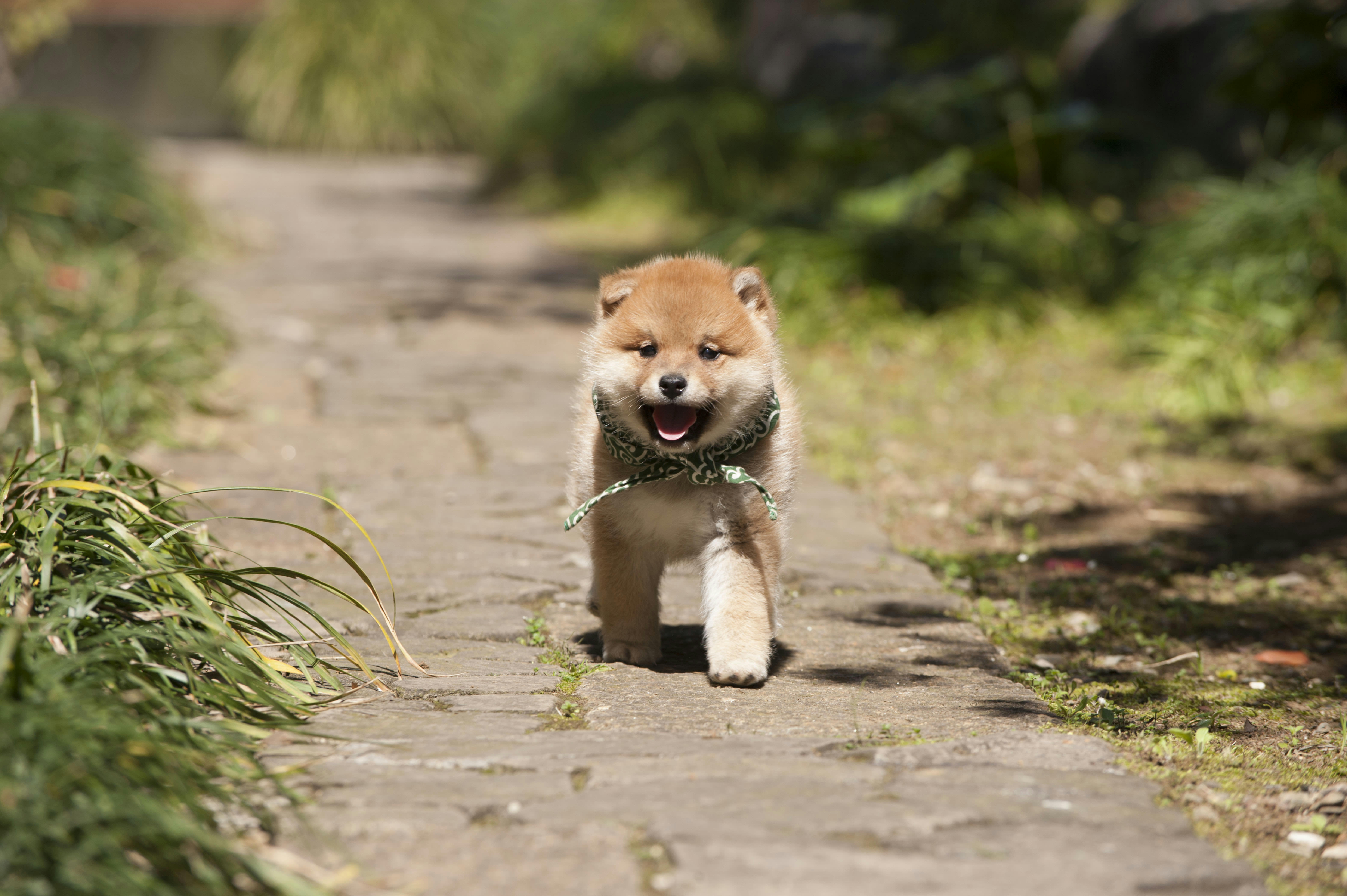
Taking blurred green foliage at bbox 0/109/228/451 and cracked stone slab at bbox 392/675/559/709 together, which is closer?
cracked stone slab at bbox 392/675/559/709

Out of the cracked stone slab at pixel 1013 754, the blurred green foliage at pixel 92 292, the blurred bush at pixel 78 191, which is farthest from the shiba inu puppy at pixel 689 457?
the blurred bush at pixel 78 191

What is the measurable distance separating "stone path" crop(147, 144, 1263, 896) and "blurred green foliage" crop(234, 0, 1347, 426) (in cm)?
293

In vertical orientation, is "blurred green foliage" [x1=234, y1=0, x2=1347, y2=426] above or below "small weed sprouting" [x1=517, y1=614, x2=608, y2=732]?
above

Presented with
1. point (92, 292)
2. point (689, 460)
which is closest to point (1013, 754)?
point (689, 460)

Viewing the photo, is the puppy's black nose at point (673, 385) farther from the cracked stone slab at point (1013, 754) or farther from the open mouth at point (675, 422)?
the cracked stone slab at point (1013, 754)

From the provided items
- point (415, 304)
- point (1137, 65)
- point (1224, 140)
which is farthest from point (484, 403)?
point (1137, 65)

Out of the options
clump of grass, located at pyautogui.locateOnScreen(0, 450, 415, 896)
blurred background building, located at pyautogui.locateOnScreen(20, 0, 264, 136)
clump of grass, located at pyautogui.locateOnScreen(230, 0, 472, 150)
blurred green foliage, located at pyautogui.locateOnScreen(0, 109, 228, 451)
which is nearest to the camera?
clump of grass, located at pyautogui.locateOnScreen(0, 450, 415, 896)

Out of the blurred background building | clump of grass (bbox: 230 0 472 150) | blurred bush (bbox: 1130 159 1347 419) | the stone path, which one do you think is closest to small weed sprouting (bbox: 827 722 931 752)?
the stone path

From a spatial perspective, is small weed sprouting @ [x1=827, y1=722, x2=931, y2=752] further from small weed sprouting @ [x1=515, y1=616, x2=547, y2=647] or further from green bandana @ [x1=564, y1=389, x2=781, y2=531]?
small weed sprouting @ [x1=515, y1=616, x2=547, y2=647]

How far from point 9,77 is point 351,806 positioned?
37.4ft

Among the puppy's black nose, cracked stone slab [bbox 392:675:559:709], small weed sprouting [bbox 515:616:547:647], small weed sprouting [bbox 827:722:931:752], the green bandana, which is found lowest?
small weed sprouting [bbox 827:722:931:752]

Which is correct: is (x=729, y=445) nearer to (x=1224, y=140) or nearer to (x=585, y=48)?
(x=1224, y=140)

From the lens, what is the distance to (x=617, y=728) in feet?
9.83

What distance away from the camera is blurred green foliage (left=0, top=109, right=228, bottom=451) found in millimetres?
5441
